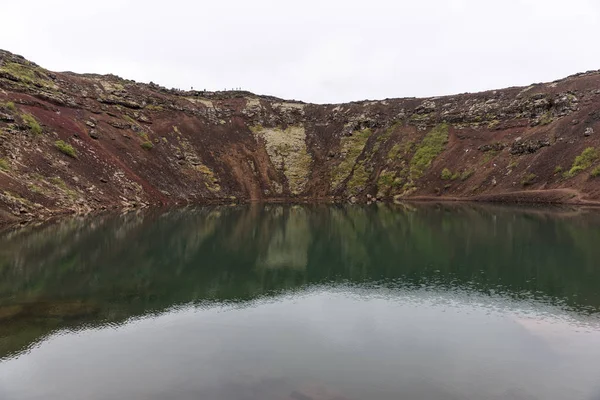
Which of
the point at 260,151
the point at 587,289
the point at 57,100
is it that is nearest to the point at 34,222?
the point at 57,100

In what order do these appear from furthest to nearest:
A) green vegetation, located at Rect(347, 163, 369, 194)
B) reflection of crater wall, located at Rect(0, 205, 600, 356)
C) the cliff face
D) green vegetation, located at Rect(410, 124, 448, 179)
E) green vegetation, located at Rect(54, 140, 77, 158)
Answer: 1. green vegetation, located at Rect(347, 163, 369, 194)
2. green vegetation, located at Rect(410, 124, 448, 179)
3. green vegetation, located at Rect(54, 140, 77, 158)
4. the cliff face
5. reflection of crater wall, located at Rect(0, 205, 600, 356)

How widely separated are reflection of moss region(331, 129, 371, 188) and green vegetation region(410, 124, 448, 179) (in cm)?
1849

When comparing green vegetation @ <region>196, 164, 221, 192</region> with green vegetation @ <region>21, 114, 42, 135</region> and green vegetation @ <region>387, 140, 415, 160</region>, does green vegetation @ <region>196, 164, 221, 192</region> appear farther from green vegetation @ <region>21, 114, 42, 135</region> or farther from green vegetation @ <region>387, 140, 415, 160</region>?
green vegetation @ <region>387, 140, 415, 160</region>

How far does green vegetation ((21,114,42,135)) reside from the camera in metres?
82.1

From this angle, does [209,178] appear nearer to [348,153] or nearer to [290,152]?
[290,152]

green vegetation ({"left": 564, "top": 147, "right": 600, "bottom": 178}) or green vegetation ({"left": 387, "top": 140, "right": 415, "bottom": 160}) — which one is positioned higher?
green vegetation ({"left": 387, "top": 140, "right": 415, "bottom": 160})

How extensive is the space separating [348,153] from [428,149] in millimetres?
24163

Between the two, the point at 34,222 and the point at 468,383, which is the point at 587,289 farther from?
the point at 34,222

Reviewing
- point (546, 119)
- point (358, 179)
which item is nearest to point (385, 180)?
point (358, 179)

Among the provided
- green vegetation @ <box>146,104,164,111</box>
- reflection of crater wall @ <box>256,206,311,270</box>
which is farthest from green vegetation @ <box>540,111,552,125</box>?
green vegetation @ <box>146,104,164,111</box>

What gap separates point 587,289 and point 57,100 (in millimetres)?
104584

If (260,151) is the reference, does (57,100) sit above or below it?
above

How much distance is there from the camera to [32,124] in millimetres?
82562

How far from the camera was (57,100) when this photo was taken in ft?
322
